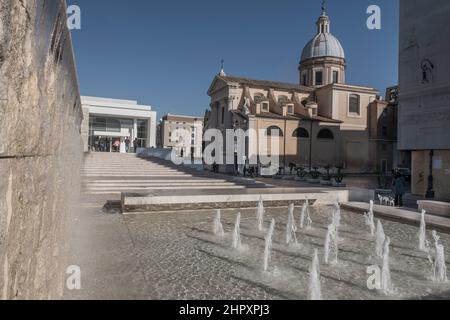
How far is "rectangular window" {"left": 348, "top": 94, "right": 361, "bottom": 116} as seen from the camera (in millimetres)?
40362

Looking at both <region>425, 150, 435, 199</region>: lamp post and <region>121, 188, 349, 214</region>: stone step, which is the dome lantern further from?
<region>121, 188, 349, 214</region>: stone step

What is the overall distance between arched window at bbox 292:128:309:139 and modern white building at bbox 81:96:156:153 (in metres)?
20.2

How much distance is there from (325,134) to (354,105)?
6.99 meters

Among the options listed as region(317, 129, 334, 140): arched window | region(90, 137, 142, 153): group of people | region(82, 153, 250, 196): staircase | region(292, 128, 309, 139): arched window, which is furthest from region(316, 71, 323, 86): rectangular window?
region(82, 153, 250, 196): staircase

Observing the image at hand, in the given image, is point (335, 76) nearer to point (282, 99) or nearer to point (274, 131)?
point (282, 99)

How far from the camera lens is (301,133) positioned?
117 ft

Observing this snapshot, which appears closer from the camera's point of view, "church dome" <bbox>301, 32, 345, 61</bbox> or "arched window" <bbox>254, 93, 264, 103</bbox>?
"arched window" <bbox>254, 93, 264, 103</bbox>

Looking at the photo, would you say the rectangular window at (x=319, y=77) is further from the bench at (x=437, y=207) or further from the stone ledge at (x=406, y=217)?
the stone ledge at (x=406, y=217)

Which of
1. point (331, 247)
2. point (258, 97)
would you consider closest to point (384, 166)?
point (258, 97)

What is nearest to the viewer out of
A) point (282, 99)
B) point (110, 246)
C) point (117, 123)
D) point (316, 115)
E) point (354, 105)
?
point (110, 246)

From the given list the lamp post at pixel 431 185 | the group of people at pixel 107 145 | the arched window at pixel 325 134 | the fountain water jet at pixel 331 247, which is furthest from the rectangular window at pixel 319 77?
the fountain water jet at pixel 331 247

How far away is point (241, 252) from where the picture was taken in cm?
547

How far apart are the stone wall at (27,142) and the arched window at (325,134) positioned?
36340 millimetres

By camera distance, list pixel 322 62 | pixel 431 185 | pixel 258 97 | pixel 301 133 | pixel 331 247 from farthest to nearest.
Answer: pixel 322 62
pixel 258 97
pixel 301 133
pixel 431 185
pixel 331 247
